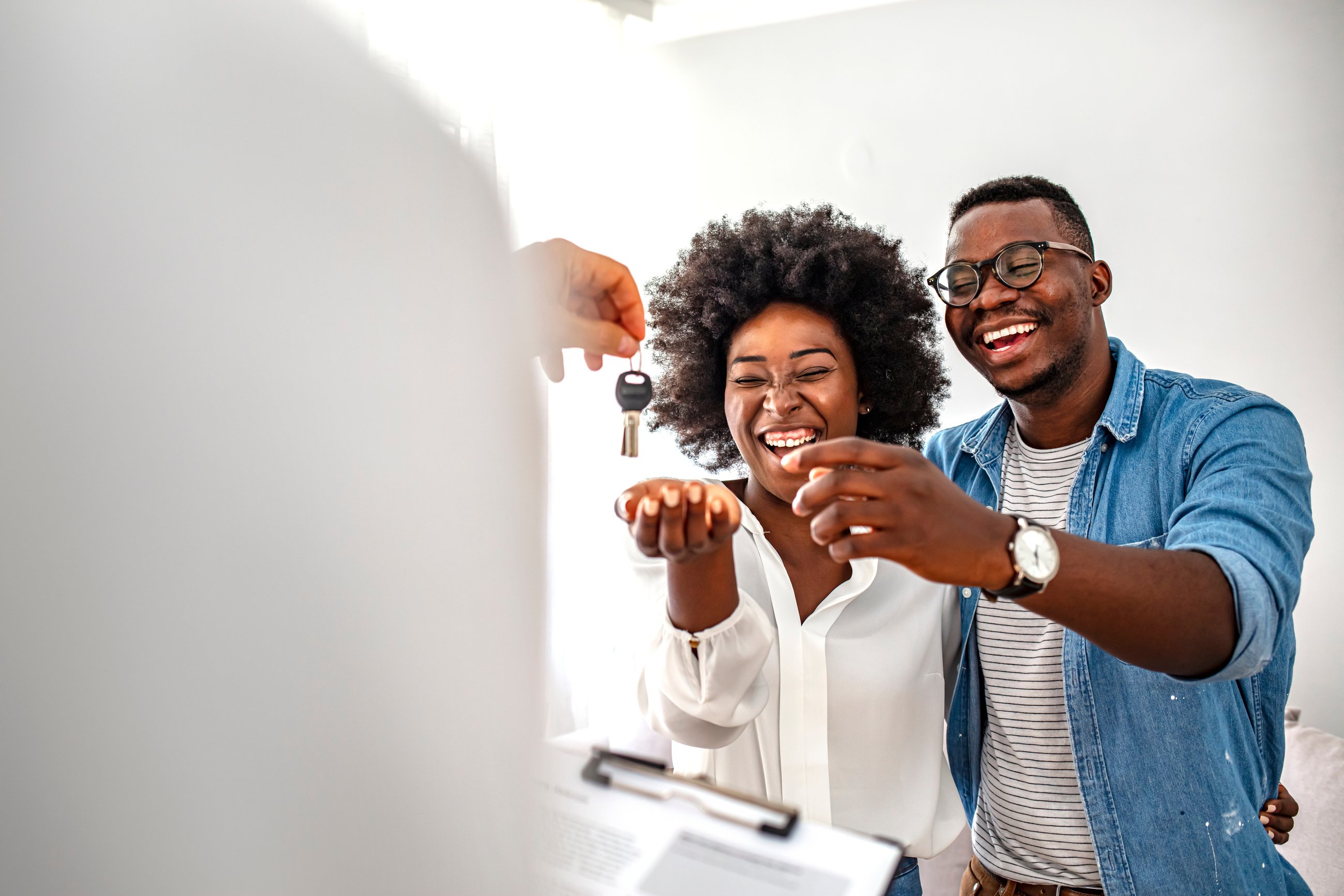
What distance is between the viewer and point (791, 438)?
1.52 meters

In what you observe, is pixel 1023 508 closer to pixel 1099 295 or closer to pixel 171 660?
pixel 1099 295

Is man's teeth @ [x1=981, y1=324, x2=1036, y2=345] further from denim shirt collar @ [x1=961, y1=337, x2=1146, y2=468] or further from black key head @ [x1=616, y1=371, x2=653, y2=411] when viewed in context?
black key head @ [x1=616, y1=371, x2=653, y2=411]

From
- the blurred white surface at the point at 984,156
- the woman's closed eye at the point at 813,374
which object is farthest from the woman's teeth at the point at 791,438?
the blurred white surface at the point at 984,156

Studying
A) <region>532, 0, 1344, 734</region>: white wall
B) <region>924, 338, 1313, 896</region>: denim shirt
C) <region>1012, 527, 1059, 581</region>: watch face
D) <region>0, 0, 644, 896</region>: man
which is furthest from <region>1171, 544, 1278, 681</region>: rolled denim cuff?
<region>532, 0, 1344, 734</region>: white wall

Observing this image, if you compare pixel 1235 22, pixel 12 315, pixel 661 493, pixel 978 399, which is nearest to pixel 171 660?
pixel 12 315

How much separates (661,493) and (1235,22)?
3.03 m

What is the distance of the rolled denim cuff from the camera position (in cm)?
103

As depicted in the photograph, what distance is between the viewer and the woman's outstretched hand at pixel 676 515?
3.03ft

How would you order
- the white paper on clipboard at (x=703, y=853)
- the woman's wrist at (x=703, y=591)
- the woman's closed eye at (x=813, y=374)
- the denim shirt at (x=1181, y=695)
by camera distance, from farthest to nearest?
the woman's closed eye at (x=813, y=374) < the denim shirt at (x=1181, y=695) < the woman's wrist at (x=703, y=591) < the white paper on clipboard at (x=703, y=853)

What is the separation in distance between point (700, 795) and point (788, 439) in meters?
1.03

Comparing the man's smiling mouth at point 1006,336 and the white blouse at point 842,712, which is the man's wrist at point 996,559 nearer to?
the white blouse at point 842,712

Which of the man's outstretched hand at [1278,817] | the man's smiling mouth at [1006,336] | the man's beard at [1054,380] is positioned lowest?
the man's outstretched hand at [1278,817]

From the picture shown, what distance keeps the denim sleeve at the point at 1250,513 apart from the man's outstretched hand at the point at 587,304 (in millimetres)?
809

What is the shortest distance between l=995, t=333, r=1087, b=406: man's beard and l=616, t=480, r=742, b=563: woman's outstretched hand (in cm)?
89
